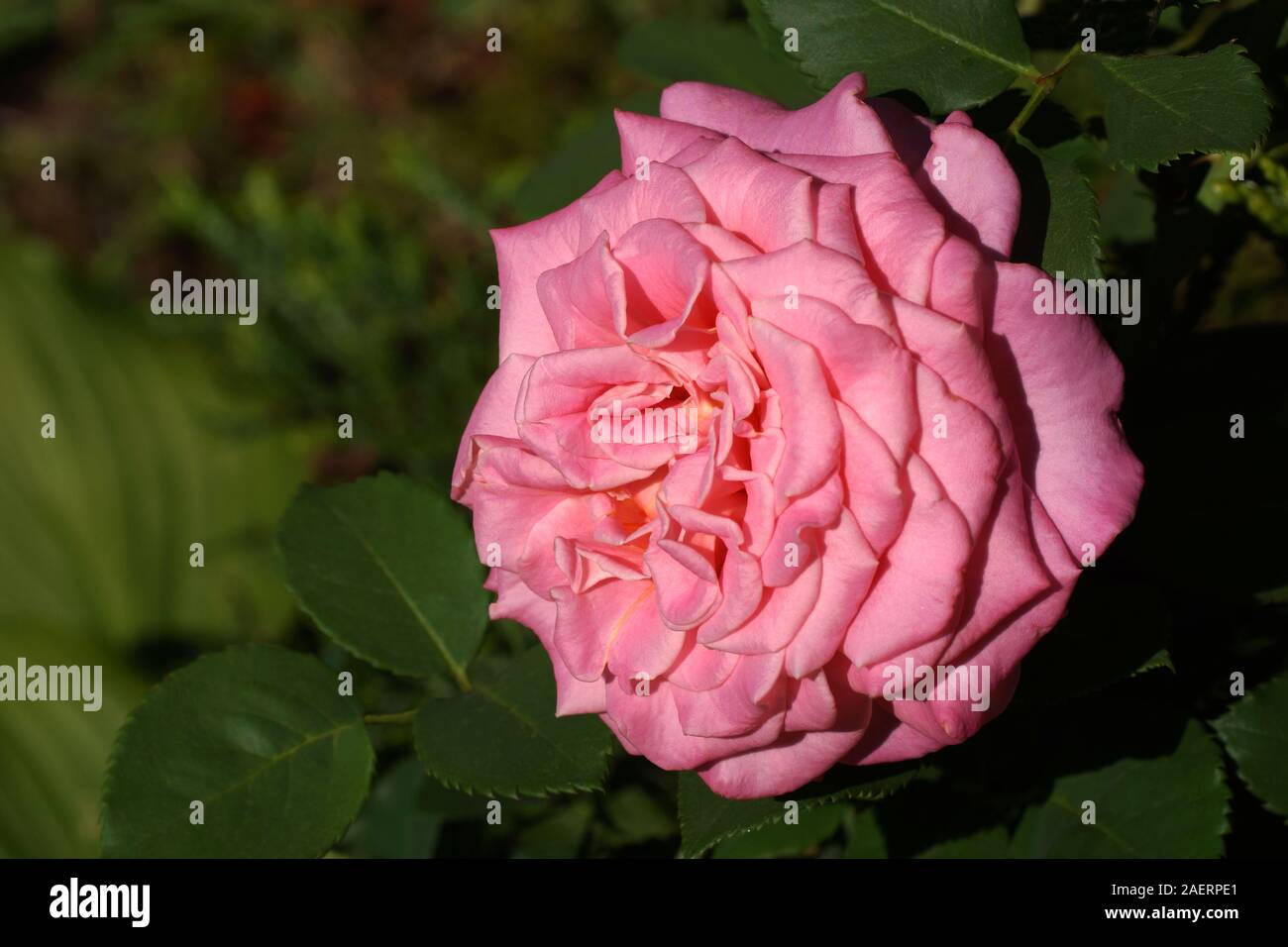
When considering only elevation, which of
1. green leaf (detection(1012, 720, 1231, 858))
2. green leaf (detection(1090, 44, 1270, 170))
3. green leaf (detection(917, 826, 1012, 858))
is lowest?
green leaf (detection(917, 826, 1012, 858))

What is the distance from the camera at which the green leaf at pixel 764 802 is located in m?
0.59

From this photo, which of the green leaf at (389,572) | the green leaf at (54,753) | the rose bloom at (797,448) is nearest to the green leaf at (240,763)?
the green leaf at (389,572)

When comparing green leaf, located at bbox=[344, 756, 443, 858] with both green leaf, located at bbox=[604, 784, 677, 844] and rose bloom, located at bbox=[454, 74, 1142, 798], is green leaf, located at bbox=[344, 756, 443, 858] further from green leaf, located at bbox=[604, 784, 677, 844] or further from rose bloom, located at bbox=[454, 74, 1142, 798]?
rose bloom, located at bbox=[454, 74, 1142, 798]

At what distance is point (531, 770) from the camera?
0.66m

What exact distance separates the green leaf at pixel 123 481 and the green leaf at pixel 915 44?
5.36ft

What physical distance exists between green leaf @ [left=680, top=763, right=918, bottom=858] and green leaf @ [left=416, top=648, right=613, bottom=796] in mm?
61

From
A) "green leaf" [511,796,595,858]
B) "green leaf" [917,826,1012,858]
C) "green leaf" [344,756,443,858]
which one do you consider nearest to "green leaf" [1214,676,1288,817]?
"green leaf" [917,826,1012,858]

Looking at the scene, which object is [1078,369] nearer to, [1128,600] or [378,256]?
[1128,600]

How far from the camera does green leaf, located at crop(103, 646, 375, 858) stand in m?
0.70

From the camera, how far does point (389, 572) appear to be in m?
0.81

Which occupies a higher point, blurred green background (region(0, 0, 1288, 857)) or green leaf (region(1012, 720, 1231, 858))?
blurred green background (region(0, 0, 1288, 857))

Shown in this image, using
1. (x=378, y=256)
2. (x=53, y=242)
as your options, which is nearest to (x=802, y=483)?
(x=378, y=256)

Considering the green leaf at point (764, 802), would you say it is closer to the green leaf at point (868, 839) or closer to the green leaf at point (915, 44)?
the green leaf at point (868, 839)
